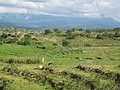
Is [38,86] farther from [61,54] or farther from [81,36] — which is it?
[81,36]

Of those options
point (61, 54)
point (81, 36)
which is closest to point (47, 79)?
point (61, 54)

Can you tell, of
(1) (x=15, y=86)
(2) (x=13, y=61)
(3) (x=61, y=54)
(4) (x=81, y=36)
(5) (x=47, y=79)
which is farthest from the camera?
(4) (x=81, y=36)

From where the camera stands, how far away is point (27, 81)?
40.4 m

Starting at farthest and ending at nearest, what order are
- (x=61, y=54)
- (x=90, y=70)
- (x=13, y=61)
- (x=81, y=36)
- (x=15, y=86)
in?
(x=81, y=36)
(x=61, y=54)
(x=13, y=61)
(x=90, y=70)
(x=15, y=86)

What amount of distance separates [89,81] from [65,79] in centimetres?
355

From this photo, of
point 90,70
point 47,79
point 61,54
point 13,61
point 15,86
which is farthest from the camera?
point 61,54

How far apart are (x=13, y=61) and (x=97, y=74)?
27.0m

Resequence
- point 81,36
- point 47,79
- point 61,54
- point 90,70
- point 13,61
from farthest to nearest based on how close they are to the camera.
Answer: point 81,36, point 61,54, point 13,61, point 90,70, point 47,79

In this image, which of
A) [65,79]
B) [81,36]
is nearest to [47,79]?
[65,79]

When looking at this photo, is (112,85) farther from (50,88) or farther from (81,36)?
(81,36)

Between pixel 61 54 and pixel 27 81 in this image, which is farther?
pixel 61 54

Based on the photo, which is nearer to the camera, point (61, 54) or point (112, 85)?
point (112, 85)

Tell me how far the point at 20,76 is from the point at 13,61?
24215mm

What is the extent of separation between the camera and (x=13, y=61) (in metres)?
67.2
